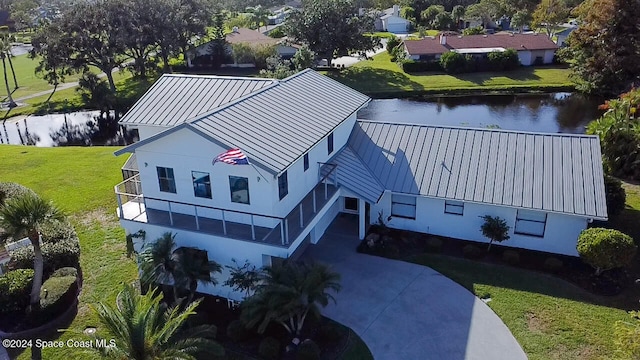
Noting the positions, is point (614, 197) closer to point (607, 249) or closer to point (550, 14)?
point (607, 249)

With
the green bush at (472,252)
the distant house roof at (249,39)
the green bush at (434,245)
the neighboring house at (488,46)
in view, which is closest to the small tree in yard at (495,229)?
the green bush at (472,252)

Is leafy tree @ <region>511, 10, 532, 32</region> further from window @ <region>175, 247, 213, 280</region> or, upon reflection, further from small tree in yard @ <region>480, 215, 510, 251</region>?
window @ <region>175, 247, 213, 280</region>

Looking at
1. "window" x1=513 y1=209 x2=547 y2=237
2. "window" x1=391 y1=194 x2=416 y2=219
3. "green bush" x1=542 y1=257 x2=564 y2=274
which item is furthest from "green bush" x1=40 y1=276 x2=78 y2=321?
"green bush" x1=542 y1=257 x2=564 y2=274

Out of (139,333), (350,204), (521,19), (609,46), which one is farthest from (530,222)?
(521,19)

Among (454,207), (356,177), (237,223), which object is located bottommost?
(454,207)

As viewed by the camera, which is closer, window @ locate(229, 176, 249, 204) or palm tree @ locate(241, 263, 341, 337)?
palm tree @ locate(241, 263, 341, 337)

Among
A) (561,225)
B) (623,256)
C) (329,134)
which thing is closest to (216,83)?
(329,134)
